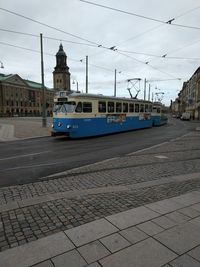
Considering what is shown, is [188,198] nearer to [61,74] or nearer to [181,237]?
[181,237]

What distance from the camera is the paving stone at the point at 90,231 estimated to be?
3127mm

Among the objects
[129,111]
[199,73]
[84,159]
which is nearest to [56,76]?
[199,73]

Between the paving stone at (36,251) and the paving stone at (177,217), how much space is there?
1816 millimetres

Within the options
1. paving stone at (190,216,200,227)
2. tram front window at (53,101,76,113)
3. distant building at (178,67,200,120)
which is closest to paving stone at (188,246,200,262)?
paving stone at (190,216,200,227)

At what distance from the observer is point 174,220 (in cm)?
371

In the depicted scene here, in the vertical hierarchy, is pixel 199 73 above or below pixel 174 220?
above

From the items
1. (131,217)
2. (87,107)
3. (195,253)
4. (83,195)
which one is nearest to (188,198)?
(131,217)

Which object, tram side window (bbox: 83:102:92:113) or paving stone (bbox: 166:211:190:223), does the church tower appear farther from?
paving stone (bbox: 166:211:190:223)

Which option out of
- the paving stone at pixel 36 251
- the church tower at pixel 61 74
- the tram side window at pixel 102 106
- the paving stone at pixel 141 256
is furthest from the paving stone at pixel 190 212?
the church tower at pixel 61 74

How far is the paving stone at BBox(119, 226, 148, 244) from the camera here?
3.12 meters

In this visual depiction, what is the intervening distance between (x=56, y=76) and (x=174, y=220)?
106886 mm

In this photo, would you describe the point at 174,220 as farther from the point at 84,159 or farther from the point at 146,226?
the point at 84,159

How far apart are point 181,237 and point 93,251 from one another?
131 cm

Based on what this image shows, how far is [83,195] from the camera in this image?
15.7ft
